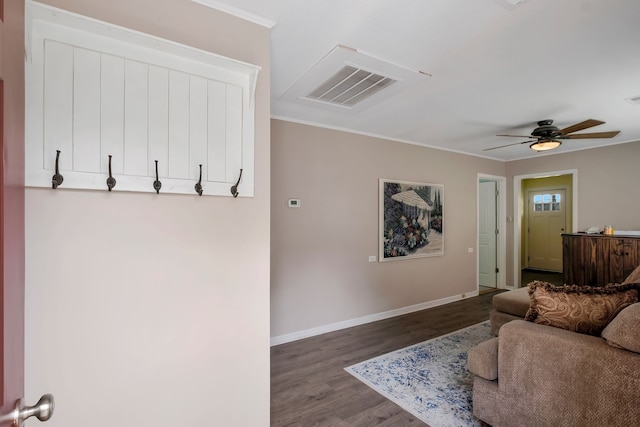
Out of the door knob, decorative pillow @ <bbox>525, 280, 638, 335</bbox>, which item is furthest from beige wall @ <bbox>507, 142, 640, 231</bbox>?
the door knob

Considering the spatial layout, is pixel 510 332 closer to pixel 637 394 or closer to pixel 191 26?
pixel 637 394

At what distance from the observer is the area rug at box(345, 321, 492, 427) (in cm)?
210

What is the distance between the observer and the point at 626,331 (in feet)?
4.55

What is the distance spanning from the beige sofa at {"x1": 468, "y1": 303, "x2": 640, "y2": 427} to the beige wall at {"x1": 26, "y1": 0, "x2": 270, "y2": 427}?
1.47 m

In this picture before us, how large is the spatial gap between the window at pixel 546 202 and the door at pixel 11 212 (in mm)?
9364

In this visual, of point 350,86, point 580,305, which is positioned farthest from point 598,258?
point 350,86

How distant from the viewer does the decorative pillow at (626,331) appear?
1358 millimetres

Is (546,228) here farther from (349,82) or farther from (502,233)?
(349,82)

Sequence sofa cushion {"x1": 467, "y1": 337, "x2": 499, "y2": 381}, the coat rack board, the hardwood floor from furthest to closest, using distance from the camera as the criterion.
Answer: the hardwood floor
sofa cushion {"x1": 467, "y1": 337, "x2": 499, "y2": 381}
the coat rack board

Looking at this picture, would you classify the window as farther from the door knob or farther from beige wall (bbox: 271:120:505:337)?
the door knob

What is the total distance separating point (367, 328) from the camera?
3.71 meters

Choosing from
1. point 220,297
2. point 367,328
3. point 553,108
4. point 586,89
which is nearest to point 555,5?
point 586,89

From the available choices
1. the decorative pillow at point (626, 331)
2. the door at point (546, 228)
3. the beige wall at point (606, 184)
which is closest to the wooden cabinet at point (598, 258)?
Answer: the beige wall at point (606, 184)

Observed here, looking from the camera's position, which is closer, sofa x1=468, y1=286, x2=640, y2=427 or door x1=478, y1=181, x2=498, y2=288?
sofa x1=468, y1=286, x2=640, y2=427
